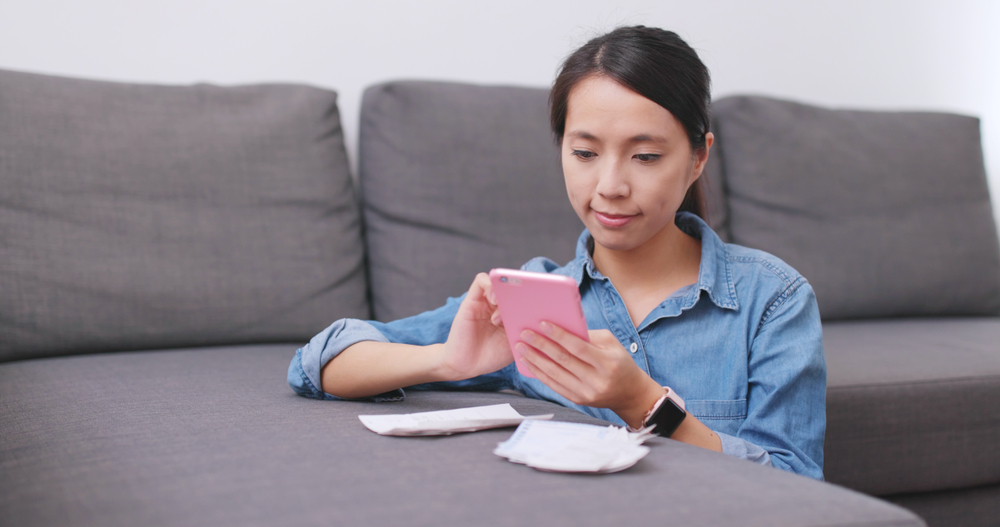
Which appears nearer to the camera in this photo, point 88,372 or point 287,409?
point 287,409

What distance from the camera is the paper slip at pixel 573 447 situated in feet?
2.19

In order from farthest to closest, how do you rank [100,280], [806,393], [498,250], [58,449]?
[498,250], [100,280], [806,393], [58,449]

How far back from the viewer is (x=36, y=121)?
4.43 ft

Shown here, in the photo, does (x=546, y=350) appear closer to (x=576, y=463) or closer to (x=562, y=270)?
(x=576, y=463)

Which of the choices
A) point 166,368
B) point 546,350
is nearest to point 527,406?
point 546,350

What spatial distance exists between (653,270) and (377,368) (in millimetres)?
436

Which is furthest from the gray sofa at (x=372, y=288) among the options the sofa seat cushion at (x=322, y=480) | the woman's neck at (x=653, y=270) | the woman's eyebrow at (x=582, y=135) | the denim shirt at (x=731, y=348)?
the woman's eyebrow at (x=582, y=135)

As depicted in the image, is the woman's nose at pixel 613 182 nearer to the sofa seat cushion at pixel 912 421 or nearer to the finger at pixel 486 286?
the finger at pixel 486 286

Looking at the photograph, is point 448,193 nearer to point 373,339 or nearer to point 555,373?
point 373,339

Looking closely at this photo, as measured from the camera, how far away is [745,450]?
86 centimetres

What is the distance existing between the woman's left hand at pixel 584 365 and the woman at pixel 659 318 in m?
0.05

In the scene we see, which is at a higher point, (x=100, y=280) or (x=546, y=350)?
(x=546, y=350)

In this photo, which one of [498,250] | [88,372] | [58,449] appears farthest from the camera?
[498,250]

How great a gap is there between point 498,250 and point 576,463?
3.11 feet
